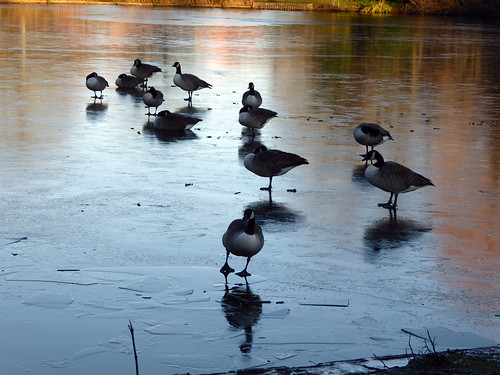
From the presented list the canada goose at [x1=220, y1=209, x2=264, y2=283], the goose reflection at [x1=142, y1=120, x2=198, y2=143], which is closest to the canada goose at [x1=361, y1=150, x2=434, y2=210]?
the canada goose at [x1=220, y1=209, x2=264, y2=283]

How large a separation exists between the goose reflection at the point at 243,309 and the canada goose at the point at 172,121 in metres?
8.71

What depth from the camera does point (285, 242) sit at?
9.68 meters

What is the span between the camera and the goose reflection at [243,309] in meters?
7.12

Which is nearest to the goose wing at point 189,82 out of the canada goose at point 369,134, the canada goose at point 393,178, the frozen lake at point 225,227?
the frozen lake at point 225,227

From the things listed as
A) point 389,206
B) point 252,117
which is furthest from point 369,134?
point 389,206

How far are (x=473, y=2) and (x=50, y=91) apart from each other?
193ft

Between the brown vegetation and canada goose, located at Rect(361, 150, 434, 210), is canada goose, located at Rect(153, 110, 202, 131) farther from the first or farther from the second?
the brown vegetation

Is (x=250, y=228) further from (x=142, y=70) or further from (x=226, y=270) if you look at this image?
(x=142, y=70)

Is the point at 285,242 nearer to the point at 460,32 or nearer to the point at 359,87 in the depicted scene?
the point at 359,87

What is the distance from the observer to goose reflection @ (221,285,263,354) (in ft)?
23.4

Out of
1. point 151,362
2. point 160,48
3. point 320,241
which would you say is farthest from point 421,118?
point 160,48

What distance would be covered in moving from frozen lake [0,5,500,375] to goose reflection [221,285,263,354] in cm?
3

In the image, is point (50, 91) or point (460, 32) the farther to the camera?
point (460, 32)

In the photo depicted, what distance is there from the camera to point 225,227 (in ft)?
33.2
